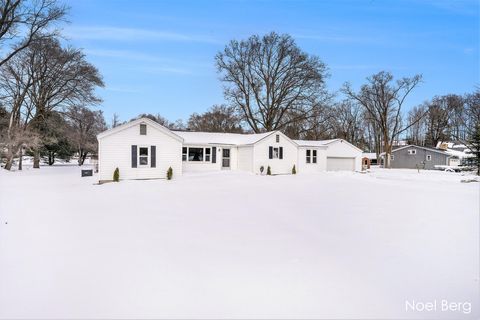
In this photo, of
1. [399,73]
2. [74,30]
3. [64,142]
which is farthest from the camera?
[399,73]

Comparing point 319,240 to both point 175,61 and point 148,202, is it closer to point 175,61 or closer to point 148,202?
point 148,202

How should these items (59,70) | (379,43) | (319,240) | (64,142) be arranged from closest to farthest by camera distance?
(319,240), (379,43), (59,70), (64,142)

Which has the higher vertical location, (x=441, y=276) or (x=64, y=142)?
(x=64, y=142)

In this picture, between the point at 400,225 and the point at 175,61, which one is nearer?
the point at 400,225

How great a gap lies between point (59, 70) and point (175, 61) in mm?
18380

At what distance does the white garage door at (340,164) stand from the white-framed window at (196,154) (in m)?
14.1

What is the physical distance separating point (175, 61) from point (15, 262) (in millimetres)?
12614

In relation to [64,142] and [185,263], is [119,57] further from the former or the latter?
[64,142]

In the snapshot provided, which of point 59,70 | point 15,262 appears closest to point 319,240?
point 15,262

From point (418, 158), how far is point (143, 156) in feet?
129

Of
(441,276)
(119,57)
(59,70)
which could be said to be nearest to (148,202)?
(119,57)

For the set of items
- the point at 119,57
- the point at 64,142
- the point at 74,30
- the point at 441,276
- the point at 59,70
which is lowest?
the point at 441,276

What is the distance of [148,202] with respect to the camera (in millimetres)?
11281

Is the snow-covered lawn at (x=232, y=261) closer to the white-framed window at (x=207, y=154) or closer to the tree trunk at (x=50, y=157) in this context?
the white-framed window at (x=207, y=154)
